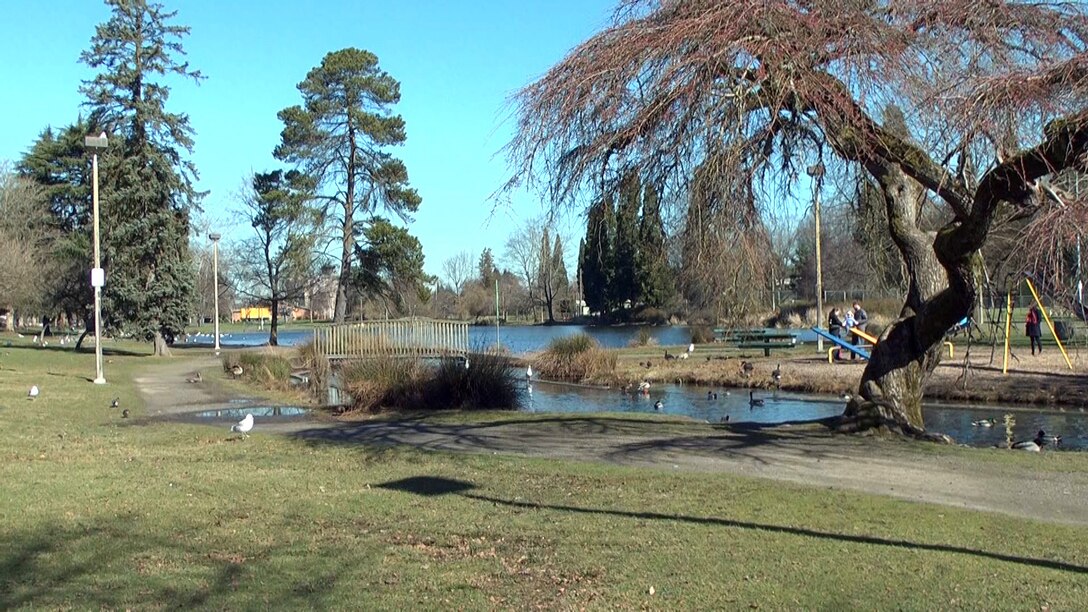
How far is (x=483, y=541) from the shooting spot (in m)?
7.04

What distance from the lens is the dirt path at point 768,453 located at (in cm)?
933

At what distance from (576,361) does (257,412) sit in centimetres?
1488

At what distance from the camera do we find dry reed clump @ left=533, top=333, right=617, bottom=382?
104 ft

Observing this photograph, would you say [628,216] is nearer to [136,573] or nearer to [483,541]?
[483,541]

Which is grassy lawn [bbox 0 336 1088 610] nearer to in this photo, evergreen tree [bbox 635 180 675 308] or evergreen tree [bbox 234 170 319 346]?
evergreen tree [bbox 635 180 675 308]

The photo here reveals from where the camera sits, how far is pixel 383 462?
11086 millimetres

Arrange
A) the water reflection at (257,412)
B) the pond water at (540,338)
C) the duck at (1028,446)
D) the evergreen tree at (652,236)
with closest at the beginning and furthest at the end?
the evergreen tree at (652,236), the duck at (1028,446), the water reflection at (257,412), the pond water at (540,338)

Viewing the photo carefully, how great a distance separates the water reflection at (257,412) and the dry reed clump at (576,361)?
13.6 m

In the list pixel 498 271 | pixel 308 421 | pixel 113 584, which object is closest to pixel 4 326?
pixel 498 271

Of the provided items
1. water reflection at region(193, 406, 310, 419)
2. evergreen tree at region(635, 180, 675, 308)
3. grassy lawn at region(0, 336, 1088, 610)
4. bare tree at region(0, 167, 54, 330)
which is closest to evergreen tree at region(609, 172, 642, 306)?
evergreen tree at region(635, 180, 675, 308)

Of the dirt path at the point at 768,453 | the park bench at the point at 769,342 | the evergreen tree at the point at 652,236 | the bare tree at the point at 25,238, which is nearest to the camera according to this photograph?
the dirt path at the point at 768,453

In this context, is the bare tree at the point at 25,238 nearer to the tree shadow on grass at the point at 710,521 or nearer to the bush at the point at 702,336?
the bush at the point at 702,336

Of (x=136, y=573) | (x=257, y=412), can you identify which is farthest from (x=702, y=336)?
(x=136, y=573)

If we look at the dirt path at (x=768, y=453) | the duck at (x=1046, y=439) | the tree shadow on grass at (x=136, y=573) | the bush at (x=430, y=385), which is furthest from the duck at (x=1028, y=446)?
the tree shadow on grass at (x=136, y=573)
